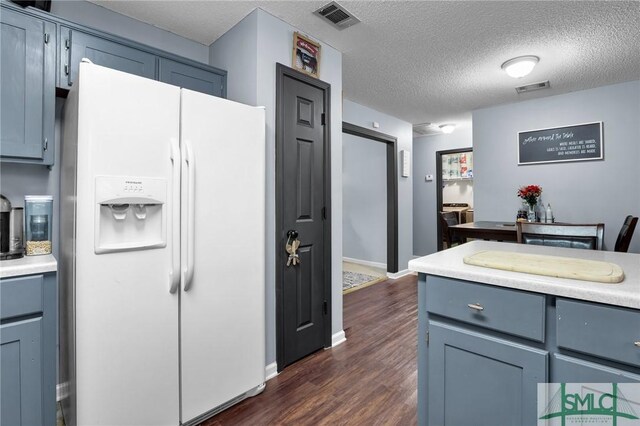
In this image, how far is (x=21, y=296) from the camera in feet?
4.49

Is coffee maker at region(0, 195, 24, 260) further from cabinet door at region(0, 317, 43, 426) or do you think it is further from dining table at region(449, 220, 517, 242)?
dining table at region(449, 220, 517, 242)

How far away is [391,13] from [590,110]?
121 inches

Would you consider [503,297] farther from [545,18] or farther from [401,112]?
[401,112]

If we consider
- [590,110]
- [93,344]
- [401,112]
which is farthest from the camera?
[401,112]

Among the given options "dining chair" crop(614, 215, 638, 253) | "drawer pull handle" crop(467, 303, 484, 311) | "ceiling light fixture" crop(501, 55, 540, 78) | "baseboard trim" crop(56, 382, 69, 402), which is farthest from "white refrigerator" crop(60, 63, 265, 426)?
"dining chair" crop(614, 215, 638, 253)

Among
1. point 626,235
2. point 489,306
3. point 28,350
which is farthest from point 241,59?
point 626,235

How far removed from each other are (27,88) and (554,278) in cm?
253

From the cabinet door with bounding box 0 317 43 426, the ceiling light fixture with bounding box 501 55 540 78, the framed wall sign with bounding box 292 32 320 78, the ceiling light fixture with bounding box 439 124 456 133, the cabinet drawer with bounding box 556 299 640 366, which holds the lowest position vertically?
the cabinet door with bounding box 0 317 43 426

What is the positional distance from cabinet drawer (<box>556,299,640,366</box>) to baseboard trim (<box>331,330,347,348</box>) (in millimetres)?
1877

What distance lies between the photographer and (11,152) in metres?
1.60

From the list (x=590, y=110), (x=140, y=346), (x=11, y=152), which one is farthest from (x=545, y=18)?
(x=11, y=152)

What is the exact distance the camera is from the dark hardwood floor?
5.85ft

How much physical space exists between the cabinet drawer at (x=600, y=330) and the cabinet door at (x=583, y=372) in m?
0.04

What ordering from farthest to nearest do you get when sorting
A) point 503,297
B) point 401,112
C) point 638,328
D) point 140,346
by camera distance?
point 401,112 → point 140,346 → point 503,297 → point 638,328
